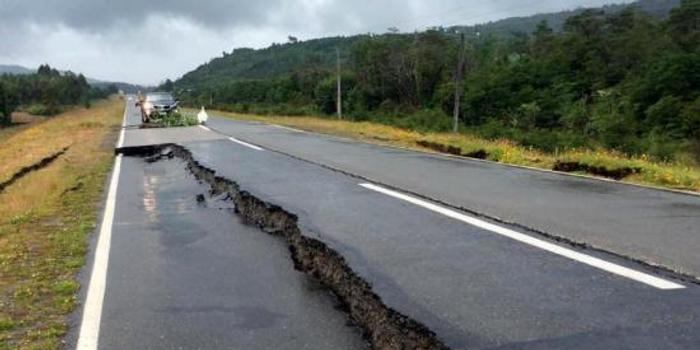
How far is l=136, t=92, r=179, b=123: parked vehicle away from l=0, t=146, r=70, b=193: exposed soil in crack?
13807 millimetres

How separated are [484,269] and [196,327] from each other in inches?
95.9

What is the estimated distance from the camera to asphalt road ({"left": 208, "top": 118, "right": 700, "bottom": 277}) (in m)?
6.70

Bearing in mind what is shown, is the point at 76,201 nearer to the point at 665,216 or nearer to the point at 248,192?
the point at 248,192

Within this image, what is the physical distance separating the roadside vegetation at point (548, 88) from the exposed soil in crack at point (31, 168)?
41.0 feet

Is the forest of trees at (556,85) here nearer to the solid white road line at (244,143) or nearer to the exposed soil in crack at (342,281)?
the solid white road line at (244,143)

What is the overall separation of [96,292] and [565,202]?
Result: 641 cm

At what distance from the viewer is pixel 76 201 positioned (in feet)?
39.0

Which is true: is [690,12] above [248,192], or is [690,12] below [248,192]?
above

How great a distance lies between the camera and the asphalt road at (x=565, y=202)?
6695mm

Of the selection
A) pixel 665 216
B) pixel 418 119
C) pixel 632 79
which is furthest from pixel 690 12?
pixel 665 216

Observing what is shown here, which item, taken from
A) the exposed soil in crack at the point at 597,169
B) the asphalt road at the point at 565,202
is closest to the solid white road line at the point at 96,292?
the asphalt road at the point at 565,202

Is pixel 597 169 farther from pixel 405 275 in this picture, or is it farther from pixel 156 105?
pixel 156 105

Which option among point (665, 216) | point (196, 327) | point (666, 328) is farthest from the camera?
point (665, 216)

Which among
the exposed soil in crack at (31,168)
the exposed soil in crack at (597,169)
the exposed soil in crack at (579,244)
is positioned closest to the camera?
the exposed soil in crack at (579,244)
